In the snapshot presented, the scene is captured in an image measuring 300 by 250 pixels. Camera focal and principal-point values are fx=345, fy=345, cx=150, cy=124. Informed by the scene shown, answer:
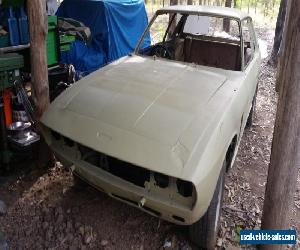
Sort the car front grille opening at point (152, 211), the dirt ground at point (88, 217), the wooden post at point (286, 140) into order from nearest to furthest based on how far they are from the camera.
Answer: the wooden post at point (286, 140)
the car front grille opening at point (152, 211)
the dirt ground at point (88, 217)

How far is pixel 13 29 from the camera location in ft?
13.7

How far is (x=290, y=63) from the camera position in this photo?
2.37m

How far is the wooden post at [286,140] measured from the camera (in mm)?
2348

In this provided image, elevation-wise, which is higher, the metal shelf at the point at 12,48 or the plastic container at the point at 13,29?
the plastic container at the point at 13,29

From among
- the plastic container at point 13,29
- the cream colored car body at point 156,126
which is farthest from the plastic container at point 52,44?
the cream colored car body at point 156,126

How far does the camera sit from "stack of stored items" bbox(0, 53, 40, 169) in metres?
3.50

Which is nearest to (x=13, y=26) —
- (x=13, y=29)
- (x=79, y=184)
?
(x=13, y=29)

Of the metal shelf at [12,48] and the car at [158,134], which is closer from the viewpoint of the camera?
the car at [158,134]

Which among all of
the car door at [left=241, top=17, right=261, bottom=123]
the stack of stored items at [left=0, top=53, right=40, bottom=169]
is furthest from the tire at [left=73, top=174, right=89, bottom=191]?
the car door at [left=241, top=17, right=261, bottom=123]

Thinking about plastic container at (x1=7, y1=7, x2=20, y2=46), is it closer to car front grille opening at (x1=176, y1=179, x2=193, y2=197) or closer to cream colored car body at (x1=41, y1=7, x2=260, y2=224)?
cream colored car body at (x1=41, y1=7, x2=260, y2=224)

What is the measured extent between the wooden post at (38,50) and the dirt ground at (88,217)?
0.80 metres

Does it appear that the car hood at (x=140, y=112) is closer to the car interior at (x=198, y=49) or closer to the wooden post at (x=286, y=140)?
the wooden post at (x=286, y=140)

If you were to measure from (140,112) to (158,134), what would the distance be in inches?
12.9

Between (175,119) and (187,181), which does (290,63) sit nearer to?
(175,119)
